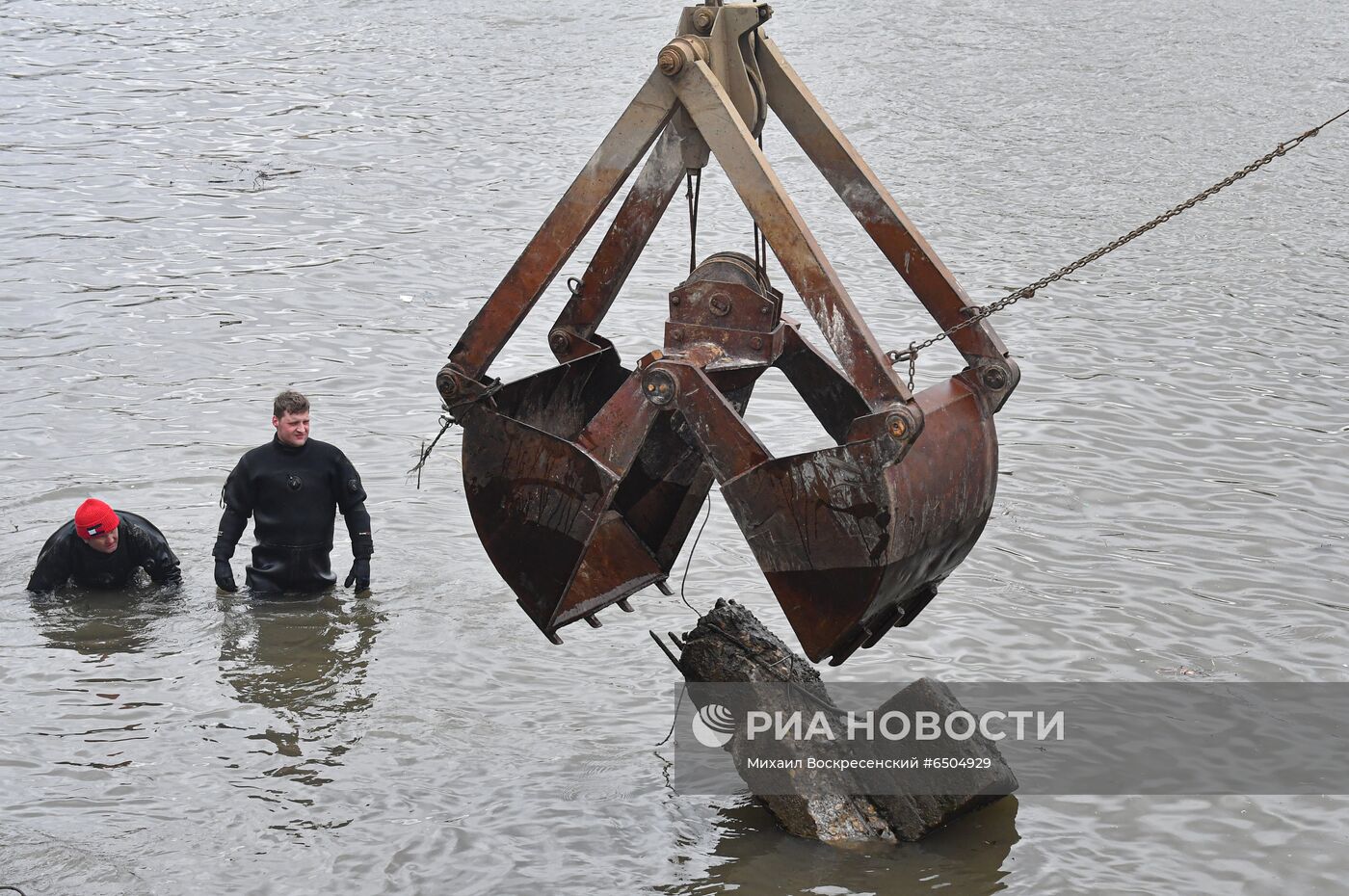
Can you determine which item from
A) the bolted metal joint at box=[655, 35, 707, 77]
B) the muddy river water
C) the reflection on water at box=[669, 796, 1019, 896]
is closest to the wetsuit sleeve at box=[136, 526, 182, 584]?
the muddy river water

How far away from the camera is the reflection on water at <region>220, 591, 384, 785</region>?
22.5 ft

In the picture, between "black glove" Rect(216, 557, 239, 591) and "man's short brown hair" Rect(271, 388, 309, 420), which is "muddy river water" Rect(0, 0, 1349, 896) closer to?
"black glove" Rect(216, 557, 239, 591)

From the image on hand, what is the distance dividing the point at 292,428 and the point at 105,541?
1332mm

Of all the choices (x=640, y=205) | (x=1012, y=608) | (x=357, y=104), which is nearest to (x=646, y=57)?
(x=357, y=104)

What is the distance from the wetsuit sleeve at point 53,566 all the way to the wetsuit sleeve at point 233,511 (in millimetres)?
905

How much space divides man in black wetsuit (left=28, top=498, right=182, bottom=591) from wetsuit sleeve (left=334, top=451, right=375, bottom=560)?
45.4 inches

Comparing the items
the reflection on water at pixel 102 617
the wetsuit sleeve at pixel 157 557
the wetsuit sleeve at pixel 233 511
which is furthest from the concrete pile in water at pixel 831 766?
the wetsuit sleeve at pixel 157 557

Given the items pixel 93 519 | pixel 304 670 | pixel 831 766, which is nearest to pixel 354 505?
pixel 304 670

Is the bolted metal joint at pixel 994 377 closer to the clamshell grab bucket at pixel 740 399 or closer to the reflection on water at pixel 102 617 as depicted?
the clamshell grab bucket at pixel 740 399

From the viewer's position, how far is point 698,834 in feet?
20.0

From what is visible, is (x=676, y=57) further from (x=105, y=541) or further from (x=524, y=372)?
(x=524, y=372)

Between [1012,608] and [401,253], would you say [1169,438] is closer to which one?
[1012,608]

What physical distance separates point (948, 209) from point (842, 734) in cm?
1058

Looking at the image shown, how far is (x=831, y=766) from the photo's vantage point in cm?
597
